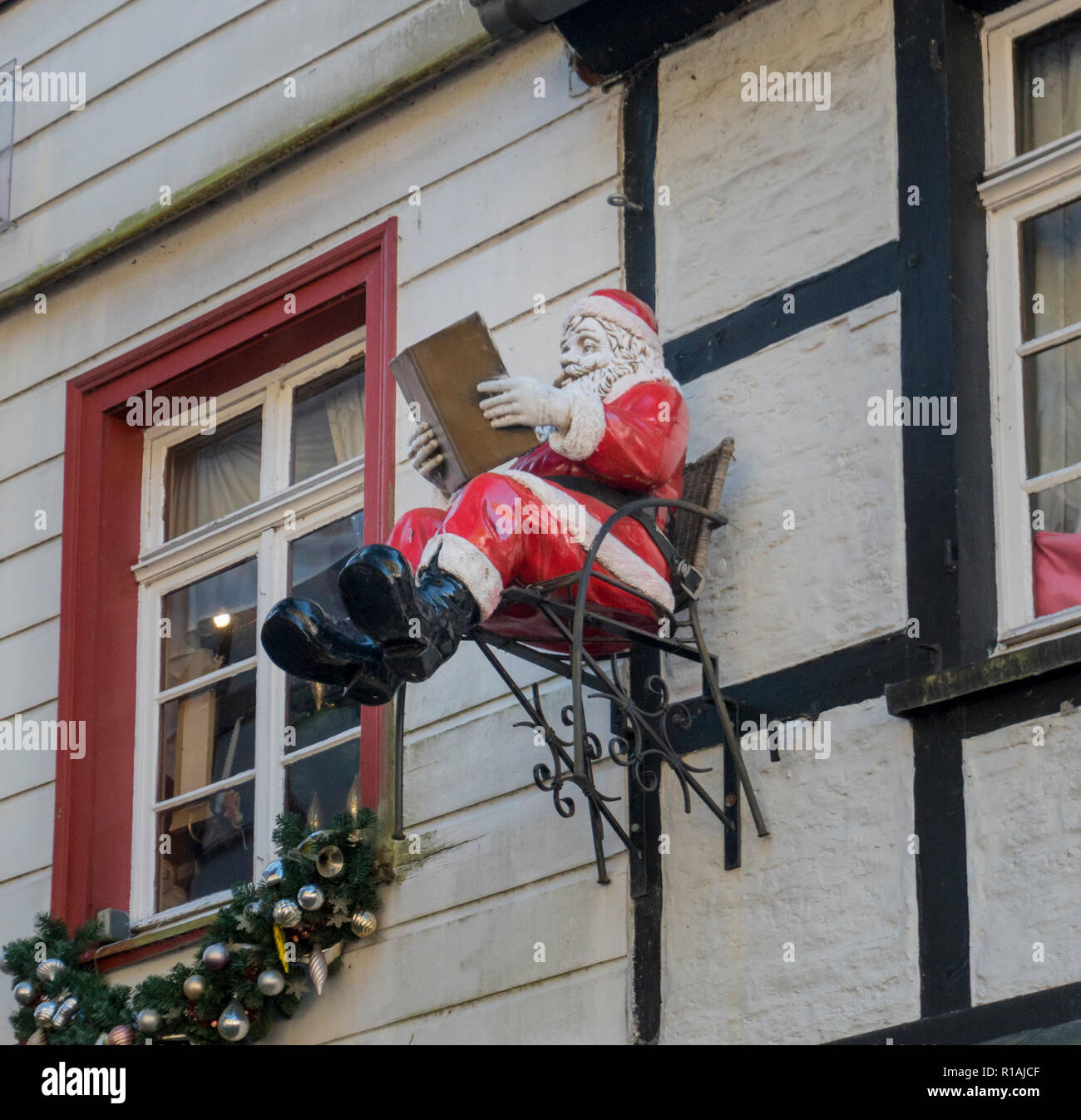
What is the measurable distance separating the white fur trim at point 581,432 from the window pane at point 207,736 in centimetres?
197

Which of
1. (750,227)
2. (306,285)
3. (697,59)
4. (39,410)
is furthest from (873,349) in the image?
(39,410)

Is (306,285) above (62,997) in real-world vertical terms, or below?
above

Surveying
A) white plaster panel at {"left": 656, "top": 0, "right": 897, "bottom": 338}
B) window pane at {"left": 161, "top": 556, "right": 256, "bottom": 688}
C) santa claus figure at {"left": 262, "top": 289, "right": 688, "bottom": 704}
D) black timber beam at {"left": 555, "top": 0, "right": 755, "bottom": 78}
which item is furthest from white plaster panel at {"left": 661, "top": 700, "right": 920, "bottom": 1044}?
window pane at {"left": 161, "top": 556, "right": 256, "bottom": 688}

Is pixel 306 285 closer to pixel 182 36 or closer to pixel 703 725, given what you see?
pixel 182 36

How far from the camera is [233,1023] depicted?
6.32 meters

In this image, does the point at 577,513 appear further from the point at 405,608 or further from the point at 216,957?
the point at 216,957

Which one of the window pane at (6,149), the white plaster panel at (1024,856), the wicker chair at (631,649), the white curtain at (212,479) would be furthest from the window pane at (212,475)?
the white plaster panel at (1024,856)

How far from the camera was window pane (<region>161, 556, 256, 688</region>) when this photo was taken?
7488 millimetres

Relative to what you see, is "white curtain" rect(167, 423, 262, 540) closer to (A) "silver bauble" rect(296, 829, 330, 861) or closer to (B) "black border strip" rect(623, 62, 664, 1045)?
(A) "silver bauble" rect(296, 829, 330, 861)

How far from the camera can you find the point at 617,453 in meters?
5.64

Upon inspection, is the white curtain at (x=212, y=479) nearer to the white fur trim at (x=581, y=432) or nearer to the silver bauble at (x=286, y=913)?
the silver bauble at (x=286, y=913)

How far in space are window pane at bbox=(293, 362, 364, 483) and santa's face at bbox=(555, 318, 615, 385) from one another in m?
1.62
